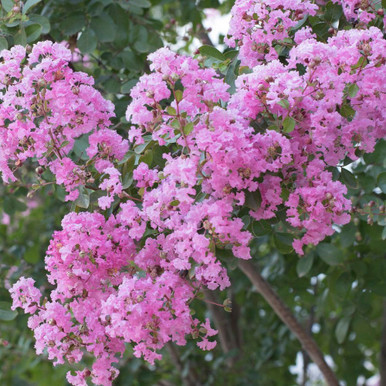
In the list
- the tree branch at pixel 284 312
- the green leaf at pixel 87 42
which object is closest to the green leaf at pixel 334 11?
the green leaf at pixel 87 42

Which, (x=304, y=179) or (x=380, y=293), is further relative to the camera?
(x=380, y=293)

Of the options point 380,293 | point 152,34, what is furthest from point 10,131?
point 380,293

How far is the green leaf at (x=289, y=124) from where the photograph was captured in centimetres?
120

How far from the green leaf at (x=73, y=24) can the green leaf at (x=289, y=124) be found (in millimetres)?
1007

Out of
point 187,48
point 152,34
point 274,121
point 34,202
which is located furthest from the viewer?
point 34,202

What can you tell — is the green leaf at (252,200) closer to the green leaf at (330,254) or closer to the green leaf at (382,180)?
the green leaf at (382,180)

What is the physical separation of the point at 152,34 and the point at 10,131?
1060 mm

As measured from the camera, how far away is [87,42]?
2021 mm

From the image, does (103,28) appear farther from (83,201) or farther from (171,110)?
(171,110)

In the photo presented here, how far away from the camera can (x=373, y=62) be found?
1.28 metres

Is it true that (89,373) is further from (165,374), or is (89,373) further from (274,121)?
(165,374)

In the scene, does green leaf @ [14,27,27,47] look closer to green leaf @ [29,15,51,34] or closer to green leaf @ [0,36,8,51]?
green leaf @ [0,36,8,51]

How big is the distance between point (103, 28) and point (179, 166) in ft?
3.28

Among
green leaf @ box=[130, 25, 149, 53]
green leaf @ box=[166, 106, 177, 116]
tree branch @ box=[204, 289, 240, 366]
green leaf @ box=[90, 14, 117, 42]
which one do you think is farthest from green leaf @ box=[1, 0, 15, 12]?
tree branch @ box=[204, 289, 240, 366]
